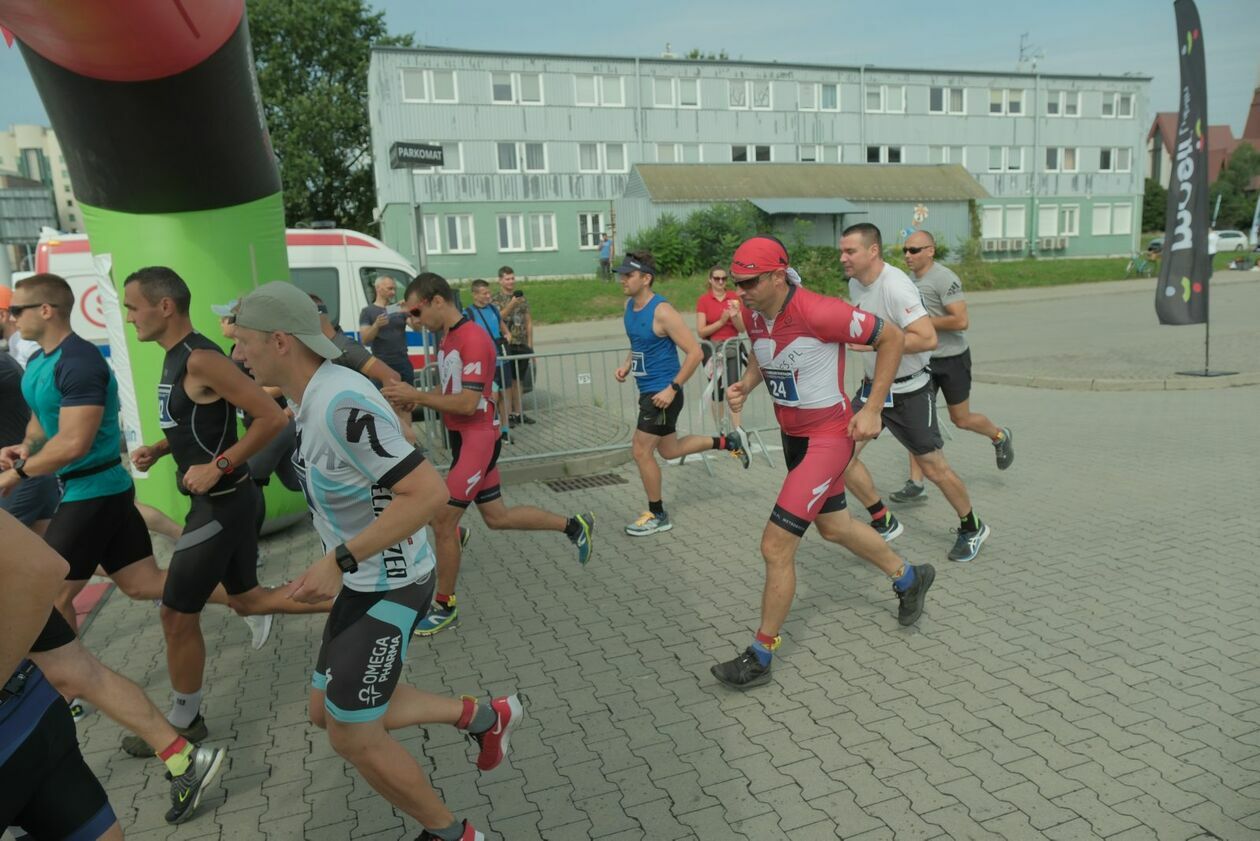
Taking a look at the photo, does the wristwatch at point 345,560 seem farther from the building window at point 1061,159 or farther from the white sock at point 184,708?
the building window at point 1061,159

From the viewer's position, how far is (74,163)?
19.4 feet

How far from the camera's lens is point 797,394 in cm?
431

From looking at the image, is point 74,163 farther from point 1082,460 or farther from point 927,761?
point 1082,460

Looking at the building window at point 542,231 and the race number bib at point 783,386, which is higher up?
the building window at point 542,231

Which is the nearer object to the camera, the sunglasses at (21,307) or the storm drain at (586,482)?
the sunglasses at (21,307)

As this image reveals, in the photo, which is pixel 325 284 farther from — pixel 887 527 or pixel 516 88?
pixel 516 88

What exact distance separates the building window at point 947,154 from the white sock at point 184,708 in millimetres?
48268

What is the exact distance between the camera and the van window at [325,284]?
11578 mm

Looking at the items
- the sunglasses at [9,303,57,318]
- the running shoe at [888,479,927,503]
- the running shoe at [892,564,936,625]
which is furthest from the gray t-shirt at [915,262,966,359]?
the sunglasses at [9,303,57,318]

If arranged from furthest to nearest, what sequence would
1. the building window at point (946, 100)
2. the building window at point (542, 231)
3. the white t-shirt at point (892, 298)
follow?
the building window at point (946, 100) → the building window at point (542, 231) → the white t-shirt at point (892, 298)

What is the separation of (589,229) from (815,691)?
127ft

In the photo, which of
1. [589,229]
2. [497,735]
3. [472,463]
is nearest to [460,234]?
[589,229]

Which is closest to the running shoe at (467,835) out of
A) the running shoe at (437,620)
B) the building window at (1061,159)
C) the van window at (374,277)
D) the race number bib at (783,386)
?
the running shoe at (437,620)

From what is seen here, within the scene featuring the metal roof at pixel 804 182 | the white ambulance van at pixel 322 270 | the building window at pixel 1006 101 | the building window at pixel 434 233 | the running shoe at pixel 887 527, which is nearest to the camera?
the running shoe at pixel 887 527
